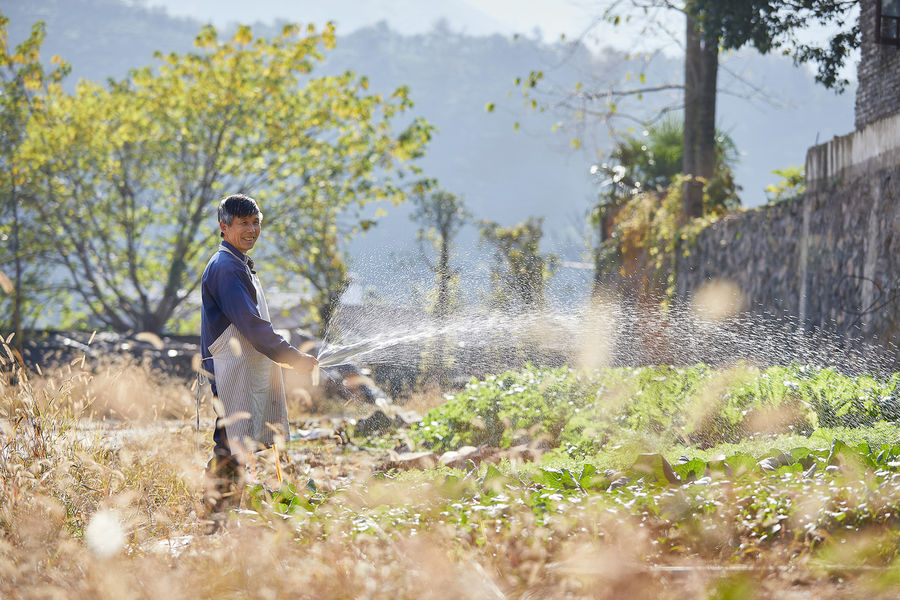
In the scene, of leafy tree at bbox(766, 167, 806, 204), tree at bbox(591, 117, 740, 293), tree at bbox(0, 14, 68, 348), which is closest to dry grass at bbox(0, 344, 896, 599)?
leafy tree at bbox(766, 167, 806, 204)

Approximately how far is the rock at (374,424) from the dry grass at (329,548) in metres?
3.63

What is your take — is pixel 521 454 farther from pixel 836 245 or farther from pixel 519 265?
pixel 519 265

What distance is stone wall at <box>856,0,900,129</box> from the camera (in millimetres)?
9500

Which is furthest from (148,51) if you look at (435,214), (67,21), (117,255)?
(117,255)

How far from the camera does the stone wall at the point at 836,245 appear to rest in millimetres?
7516

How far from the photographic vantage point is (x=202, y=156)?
14227mm

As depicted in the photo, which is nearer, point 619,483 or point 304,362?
point 619,483

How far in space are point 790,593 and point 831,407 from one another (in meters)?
2.83

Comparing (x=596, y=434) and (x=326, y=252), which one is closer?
(x=596, y=434)

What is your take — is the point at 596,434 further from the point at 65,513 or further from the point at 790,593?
the point at 65,513

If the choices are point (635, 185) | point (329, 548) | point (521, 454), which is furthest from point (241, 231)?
point (635, 185)

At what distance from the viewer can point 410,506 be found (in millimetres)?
3385

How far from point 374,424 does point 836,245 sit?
4903 mm

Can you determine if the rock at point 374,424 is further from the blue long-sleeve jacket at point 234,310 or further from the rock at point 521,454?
the blue long-sleeve jacket at point 234,310
